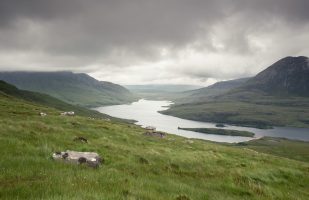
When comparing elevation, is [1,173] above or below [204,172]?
above

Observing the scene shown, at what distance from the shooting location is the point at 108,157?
18.7 meters

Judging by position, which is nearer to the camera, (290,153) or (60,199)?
(60,199)

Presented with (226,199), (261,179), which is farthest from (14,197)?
(261,179)

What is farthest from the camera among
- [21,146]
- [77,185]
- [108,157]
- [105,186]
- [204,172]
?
[204,172]

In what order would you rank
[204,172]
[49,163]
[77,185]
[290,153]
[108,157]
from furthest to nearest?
[290,153] < [204,172] < [108,157] < [49,163] < [77,185]

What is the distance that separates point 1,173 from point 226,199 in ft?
28.2

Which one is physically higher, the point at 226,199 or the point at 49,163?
the point at 49,163

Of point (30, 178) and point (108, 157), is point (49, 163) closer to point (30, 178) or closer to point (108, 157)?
point (30, 178)

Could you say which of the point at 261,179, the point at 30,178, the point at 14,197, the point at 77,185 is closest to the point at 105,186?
the point at 77,185

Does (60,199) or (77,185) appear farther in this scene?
(77,185)

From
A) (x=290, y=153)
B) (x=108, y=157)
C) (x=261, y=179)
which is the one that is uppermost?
(x=108, y=157)

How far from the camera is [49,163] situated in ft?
42.5

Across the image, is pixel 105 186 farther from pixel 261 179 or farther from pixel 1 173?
pixel 261 179

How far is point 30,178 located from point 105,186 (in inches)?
100
